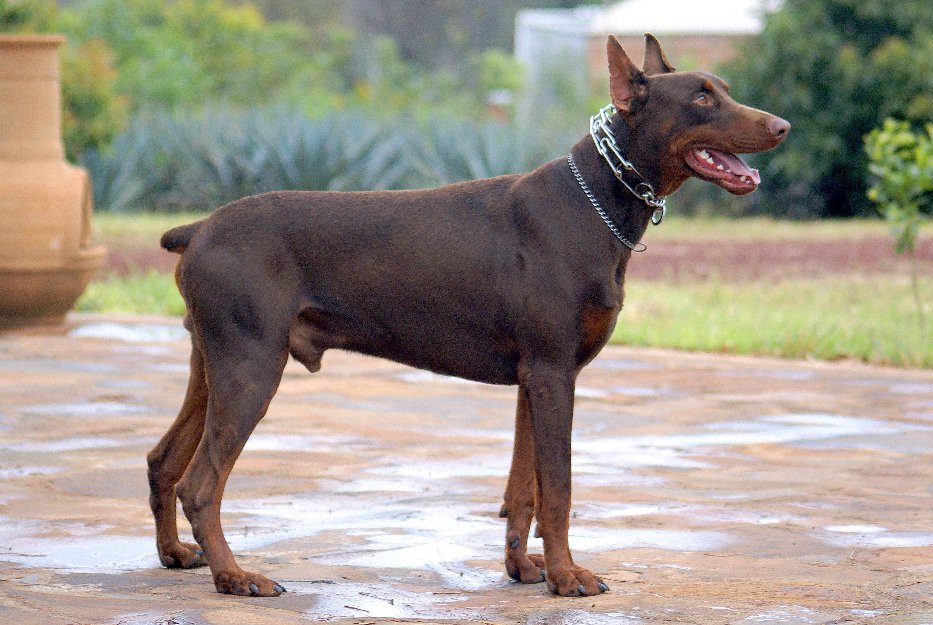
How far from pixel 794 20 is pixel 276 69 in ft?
46.8

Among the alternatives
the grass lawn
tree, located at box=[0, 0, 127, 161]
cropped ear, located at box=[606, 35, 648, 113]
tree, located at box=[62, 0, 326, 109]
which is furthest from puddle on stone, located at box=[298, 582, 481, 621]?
tree, located at box=[62, 0, 326, 109]

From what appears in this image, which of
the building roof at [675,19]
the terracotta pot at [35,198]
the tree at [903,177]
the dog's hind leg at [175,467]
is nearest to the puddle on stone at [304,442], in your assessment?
the dog's hind leg at [175,467]

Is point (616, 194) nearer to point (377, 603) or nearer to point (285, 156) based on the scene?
point (377, 603)

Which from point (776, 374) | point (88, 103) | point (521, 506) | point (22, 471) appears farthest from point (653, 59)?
point (88, 103)

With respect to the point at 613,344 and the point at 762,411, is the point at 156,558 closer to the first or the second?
the point at 762,411

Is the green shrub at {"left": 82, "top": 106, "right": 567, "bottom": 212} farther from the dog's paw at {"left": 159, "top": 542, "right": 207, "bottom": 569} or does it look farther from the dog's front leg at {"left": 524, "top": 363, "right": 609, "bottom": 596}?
the dog's front leg at {"left": 524, "top": 363, "right": 609, "bottom": 596}

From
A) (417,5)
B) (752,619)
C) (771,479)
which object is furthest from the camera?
(417,5)

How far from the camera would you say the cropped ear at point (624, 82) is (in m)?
4.47

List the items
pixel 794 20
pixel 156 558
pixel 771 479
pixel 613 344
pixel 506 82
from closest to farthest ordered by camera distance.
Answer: pixel 156 558, pixel 771 479, pixel 613 344, pixel 794 20, pixel 506 82

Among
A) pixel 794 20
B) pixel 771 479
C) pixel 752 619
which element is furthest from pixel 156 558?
pixel 794 20

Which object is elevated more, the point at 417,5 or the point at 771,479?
the point at 771,479

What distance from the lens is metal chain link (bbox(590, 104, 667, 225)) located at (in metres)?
4.57

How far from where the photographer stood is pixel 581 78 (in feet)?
104

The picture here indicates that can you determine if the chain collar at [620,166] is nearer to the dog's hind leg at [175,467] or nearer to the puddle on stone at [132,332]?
the dog's hind leg at [175,467]
